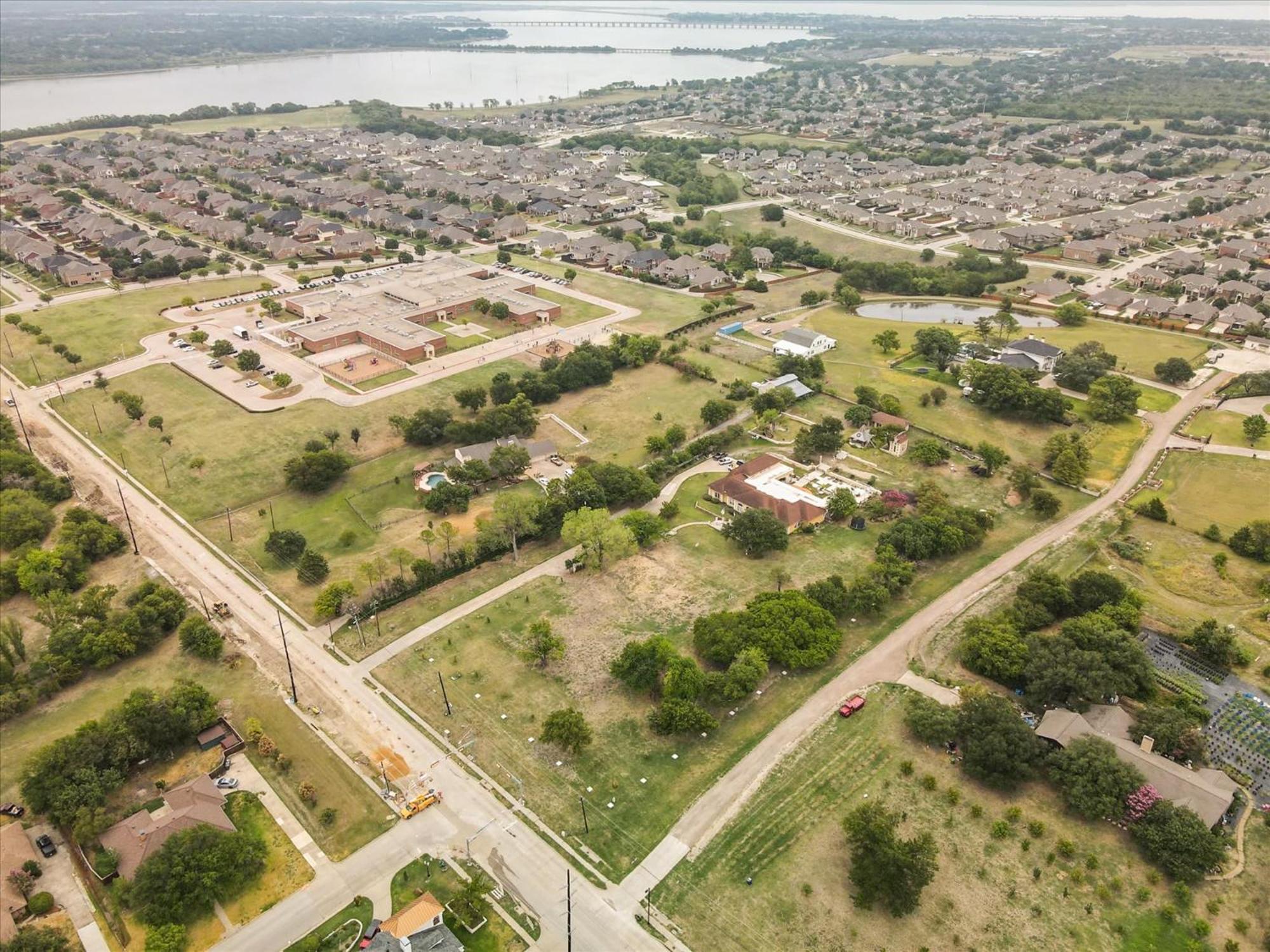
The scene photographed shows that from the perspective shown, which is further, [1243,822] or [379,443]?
[379,443]

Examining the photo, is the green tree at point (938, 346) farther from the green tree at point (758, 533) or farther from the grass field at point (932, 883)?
the grass field at point (932, 883)

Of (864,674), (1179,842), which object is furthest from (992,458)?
(1179,842)

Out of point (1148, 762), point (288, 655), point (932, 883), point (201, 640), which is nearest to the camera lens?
point (932, 883)

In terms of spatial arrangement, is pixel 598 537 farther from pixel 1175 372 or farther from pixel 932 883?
pixel 1175 372

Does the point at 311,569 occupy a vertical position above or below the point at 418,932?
below

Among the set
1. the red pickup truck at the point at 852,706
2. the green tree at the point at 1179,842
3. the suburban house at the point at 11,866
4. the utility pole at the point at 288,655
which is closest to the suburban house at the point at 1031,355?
the red pickup truck at the point at 852,706

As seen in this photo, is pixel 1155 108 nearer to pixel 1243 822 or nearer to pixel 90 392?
pixel 1243 822

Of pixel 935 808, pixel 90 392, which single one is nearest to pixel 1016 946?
pixel 935 808

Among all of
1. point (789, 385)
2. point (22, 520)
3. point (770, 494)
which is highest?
point (770, 494)
